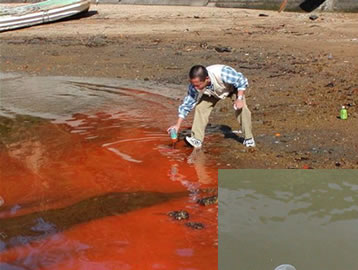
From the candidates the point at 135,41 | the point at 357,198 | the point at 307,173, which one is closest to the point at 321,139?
the point at 307,173

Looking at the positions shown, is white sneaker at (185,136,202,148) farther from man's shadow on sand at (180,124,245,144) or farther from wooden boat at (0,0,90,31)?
wooden boat at (0,0,90,31)

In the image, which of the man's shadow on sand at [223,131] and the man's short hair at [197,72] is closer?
the man's short hair at [197,72]

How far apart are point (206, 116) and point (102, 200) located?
1684 mm

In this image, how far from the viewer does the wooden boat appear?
725 inches

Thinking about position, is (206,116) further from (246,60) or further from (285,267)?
(246,60)

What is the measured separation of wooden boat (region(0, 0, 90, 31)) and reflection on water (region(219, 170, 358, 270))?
14.3 metres

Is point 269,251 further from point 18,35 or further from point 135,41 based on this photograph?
point 18,35

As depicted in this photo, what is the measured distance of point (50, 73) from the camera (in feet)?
41.4

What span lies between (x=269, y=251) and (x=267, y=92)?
5.68 meters

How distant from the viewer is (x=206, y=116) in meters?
7.06

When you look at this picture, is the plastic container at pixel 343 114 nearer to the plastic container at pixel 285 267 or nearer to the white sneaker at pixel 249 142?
the white sneaker at pixel 249 142

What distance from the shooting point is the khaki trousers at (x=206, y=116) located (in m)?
6.91

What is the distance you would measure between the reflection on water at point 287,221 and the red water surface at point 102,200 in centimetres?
38

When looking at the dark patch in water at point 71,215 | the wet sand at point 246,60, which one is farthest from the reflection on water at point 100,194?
the wet sand at point 246,60
